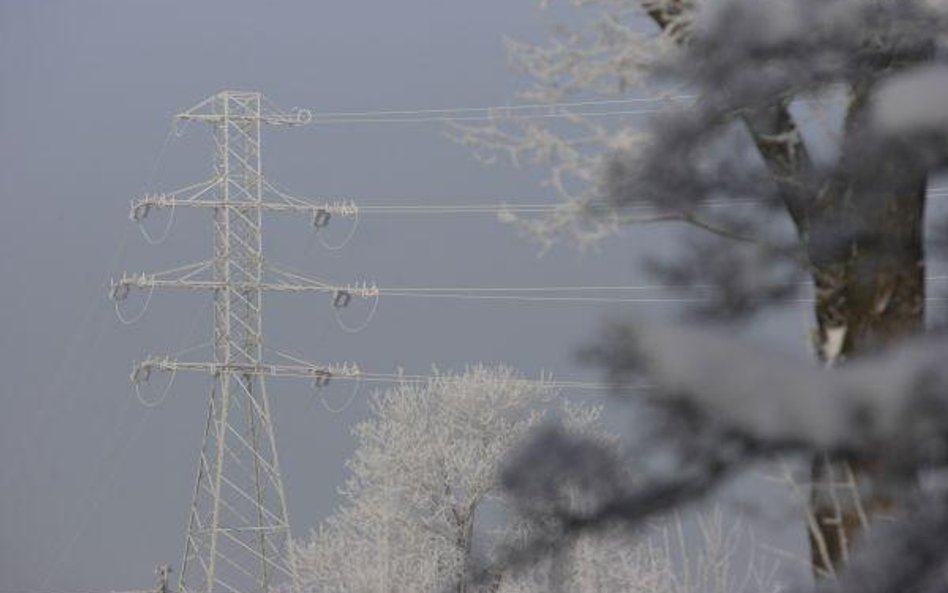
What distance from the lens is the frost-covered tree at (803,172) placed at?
2260 millimetres

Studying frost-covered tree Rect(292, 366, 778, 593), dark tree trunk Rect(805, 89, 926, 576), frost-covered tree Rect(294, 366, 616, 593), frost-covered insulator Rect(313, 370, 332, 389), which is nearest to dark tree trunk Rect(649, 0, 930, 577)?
dark tree trunk Rect(805, 89, 926, 576)

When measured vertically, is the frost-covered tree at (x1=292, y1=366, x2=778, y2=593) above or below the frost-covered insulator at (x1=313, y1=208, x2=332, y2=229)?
below

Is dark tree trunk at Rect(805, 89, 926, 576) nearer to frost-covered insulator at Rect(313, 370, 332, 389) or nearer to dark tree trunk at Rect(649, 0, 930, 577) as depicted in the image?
dark tree trunk at Rect(649, 0, 930, 577)

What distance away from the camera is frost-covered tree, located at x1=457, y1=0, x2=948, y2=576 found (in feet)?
7.41

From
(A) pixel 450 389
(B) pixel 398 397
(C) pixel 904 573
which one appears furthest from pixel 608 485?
(B) pixel 398 397

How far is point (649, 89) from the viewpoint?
2445 millimetres

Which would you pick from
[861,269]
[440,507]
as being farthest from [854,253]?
[440,507]

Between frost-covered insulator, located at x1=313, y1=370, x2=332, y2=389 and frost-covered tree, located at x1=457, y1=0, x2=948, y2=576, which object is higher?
frost-covered insulator, located at x1=313, y1=370, x2=332, y2=389

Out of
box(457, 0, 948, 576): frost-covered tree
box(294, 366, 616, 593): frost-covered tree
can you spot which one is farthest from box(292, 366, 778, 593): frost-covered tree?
box(457, 0, 948, 576): frost-covered tree

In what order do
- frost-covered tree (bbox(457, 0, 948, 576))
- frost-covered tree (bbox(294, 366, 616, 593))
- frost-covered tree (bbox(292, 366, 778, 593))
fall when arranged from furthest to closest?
1. frost-covered tree (bbox(294, 366, 616, 593))
2. frost-covered tree (bbox(292, 366, 778, 593))
3. frost-covered tree (bbox(457, 0, 948, 576))

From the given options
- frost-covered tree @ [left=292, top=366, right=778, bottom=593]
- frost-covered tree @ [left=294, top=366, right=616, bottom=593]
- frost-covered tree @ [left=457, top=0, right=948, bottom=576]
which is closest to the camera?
frost-covered tree @ [left=457, top=0, right=948, bottom=576]

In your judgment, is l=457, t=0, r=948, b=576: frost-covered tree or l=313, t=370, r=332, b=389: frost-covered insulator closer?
l=457, t=0, r=948, b=576: frost-covered tree

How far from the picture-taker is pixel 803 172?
235 centimetres

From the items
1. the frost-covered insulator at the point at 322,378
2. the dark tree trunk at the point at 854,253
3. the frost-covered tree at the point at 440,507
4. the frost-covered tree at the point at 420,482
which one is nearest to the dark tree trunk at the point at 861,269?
the dark tree trunk at the point at 854,253
